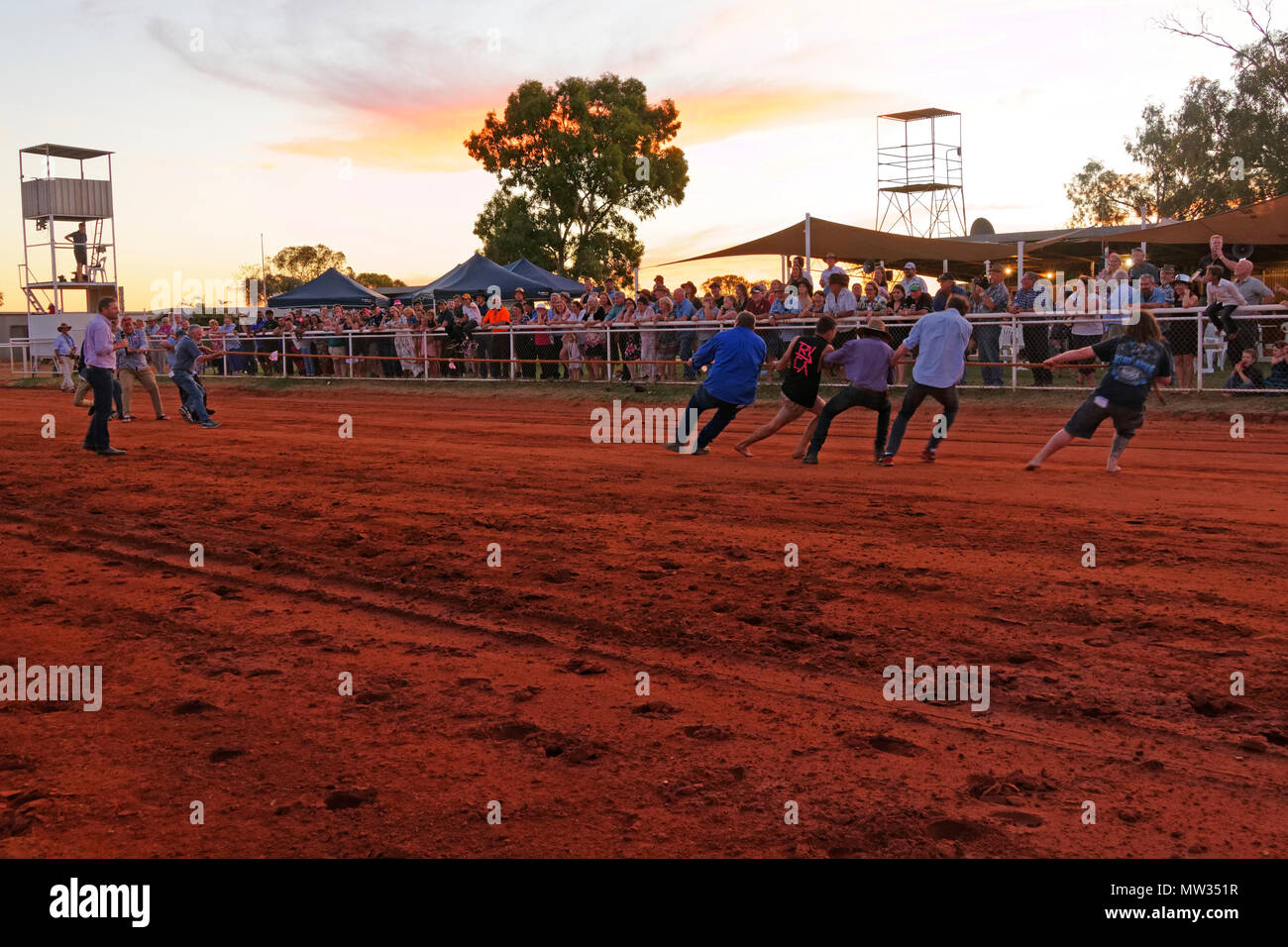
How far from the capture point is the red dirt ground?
4.07 m

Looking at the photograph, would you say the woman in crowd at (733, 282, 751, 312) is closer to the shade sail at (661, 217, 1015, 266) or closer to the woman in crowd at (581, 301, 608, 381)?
the woman in crowd at (581, 301, 608, 381)

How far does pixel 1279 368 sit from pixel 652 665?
13446mm

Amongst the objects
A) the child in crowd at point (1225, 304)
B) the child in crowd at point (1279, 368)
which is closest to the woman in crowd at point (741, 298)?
the child in crowd at point (1225, 304)

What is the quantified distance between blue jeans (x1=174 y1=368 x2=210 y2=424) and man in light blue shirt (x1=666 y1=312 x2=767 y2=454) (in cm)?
928

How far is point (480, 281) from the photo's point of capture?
31.8 metres

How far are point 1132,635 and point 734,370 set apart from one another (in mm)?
7911

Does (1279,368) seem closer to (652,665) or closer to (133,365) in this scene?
(652,665)

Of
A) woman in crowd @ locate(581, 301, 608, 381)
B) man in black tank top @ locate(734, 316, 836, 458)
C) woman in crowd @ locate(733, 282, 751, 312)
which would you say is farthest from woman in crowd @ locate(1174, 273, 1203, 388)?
woman in crowd @ locate(581, 301, 608, 381)

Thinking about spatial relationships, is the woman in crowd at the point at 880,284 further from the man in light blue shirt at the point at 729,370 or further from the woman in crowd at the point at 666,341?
the man in light blue shirt at the point at 729,370

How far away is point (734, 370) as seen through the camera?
44.4 feet

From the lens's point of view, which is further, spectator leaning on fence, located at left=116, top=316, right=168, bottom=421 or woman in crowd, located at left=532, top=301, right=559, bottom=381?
woman in crowd, located at left=532, top=301, right=559, bottom=381

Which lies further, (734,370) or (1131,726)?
(734,370)
